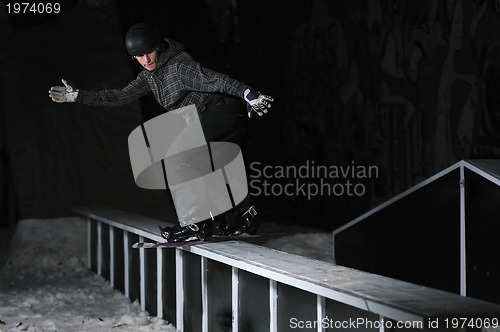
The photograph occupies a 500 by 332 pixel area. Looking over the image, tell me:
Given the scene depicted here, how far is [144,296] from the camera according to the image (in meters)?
6.04

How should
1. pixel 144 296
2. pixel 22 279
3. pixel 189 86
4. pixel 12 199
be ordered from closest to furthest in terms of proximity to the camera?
pixel 189 86
pixel 144 296
pixel 22 279
pixel 12 199

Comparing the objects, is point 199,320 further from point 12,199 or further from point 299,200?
point 12,199

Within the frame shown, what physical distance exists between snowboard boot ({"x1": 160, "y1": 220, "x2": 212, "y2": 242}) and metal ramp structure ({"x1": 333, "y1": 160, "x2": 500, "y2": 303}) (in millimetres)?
1613

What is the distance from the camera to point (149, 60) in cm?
486

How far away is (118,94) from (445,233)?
2.37 meters

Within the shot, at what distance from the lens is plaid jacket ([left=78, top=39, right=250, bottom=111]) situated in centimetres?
478

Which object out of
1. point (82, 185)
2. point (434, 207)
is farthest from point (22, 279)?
point (434, 207)

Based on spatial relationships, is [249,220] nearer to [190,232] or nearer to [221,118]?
[190,232]

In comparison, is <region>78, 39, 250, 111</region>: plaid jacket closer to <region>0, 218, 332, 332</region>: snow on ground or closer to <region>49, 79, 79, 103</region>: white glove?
<region>49, 79, 79, 103</region>: white glove

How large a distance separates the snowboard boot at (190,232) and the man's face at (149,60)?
100 centimetres

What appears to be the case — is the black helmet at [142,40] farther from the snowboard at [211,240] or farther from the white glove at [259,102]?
the snowboard at [211,240]

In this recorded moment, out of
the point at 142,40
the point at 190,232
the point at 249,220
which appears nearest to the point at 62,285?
the point at 190,232

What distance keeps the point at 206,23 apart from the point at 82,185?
10.3 ft

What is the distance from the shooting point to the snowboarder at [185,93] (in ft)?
15.6
